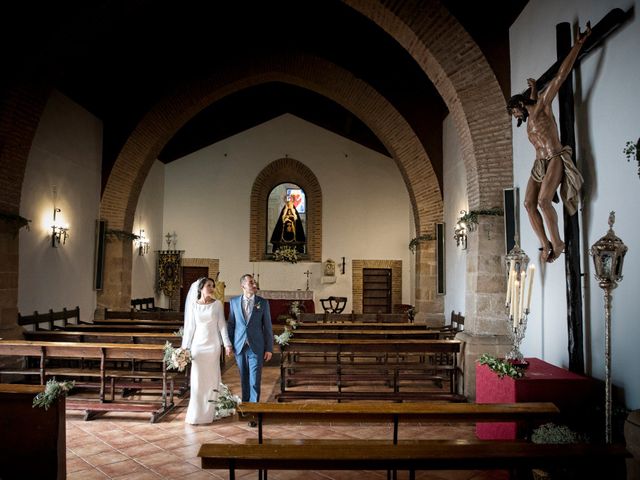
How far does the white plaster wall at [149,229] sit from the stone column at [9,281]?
6.03 meters

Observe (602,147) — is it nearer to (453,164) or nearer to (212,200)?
(453,164)

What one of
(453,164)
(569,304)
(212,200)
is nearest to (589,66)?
(569,304)

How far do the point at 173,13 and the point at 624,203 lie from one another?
8.13 metres

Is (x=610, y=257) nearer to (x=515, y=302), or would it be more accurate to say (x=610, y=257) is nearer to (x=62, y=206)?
(x=515, y=302)

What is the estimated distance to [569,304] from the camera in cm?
439

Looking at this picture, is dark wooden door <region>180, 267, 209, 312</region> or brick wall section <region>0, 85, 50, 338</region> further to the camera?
dark wooden door <region>180, 267, 209, 312</region>

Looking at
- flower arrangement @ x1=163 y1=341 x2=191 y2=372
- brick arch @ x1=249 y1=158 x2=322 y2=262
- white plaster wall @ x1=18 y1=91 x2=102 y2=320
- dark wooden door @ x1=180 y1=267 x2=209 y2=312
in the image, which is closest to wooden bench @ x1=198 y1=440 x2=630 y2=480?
flower arrangement @ x1=163 y1=341 x2=191 y2=372

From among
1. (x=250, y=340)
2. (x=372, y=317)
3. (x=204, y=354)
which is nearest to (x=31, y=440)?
(x=204, y=354)

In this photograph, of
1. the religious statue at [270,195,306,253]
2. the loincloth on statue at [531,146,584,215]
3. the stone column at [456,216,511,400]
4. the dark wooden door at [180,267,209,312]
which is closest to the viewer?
the loincloth on statue at [531,146,584,215]

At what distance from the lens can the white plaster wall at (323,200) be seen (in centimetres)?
1555

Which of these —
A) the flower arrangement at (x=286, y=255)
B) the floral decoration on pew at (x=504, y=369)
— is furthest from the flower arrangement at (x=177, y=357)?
the flower arrangement at (x=286, y=255)

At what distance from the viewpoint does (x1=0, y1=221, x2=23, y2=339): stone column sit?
7.11 meters

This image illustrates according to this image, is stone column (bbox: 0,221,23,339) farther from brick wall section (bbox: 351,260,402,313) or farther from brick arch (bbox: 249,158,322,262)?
brick wall section (bbox: 351,260,402,313)

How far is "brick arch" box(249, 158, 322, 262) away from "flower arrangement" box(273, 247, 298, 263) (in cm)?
48
